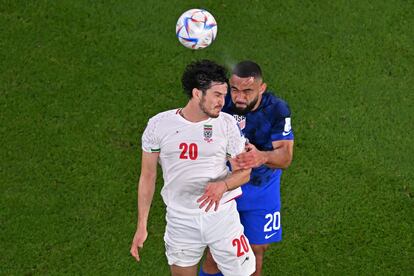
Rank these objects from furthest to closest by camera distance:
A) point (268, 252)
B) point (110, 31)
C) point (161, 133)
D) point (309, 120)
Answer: point (110, 31), point (309, 120), point (268, 252), point (161, 133)

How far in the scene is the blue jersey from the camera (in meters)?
6.48

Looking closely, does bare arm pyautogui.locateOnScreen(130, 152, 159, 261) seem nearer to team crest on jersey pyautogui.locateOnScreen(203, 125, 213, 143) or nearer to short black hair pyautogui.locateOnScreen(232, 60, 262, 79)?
team crest on jersey pyautogui.locateOnScreen(203, 125, 213, 143)

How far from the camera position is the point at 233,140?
19.6ft

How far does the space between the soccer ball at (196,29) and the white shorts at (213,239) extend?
249cm

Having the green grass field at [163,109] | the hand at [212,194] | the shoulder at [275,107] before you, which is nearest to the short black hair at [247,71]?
the shoulder at [275,107]

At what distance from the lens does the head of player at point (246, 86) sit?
6254 millimetres

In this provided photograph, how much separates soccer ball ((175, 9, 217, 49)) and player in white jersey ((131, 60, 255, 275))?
2162mm

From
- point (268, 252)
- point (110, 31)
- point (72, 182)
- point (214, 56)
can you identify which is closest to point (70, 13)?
point (110, 31)

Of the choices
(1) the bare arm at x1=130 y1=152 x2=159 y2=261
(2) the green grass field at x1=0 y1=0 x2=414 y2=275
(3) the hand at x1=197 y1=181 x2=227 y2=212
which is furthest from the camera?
(2) the green grass field at x1=0 y1=0 x2=414 y2=275

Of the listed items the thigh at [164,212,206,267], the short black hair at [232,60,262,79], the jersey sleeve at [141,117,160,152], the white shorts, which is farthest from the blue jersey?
the jersey sleeve at [141,117,160,152]

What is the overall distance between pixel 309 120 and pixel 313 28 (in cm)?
165

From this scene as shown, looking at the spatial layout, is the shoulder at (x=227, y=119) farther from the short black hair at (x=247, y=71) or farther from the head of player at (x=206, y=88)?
the short black hair at (x=247, y=71)

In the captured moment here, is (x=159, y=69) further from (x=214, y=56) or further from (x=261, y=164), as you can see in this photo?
(x=261, y=164)

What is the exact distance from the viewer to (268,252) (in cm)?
774
